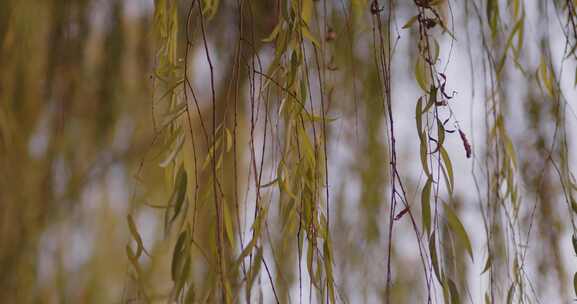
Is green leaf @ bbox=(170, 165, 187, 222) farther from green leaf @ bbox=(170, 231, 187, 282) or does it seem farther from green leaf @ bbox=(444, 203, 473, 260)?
green leaf @ bbox=(444, 203, 473, 260)

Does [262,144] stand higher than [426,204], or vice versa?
[262,144]

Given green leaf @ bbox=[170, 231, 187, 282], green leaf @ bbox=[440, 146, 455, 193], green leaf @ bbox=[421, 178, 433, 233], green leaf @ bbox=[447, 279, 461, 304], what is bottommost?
green leaf @ bbox=[447, 279, 461, 304]

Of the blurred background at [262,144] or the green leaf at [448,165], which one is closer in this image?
the green leaf at [448,165]

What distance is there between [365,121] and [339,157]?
18 centimetres

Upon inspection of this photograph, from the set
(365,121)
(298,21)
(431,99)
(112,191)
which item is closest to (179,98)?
(298,21)

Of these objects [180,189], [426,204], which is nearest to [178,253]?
[180,189]

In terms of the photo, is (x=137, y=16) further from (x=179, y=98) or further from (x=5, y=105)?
(x=179, y=98)

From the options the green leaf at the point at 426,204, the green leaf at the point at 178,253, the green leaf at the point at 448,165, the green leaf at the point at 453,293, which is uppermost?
the green leaf at the point at 448,165

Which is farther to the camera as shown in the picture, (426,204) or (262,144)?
(262,144)

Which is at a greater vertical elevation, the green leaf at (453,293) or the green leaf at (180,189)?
the green leaf at (180,189)

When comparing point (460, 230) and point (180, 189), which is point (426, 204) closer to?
point (460, 230)

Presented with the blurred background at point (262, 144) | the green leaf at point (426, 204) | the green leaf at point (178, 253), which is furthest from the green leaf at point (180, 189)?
the blurred background at point (262, 144)

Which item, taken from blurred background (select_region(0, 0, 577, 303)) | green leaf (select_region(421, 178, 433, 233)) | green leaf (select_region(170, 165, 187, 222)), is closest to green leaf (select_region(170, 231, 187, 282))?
green leaf (select_region(170, 165, 187, 222))

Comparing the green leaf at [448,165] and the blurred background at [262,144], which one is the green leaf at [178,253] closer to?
the green leaf at [448,165]
